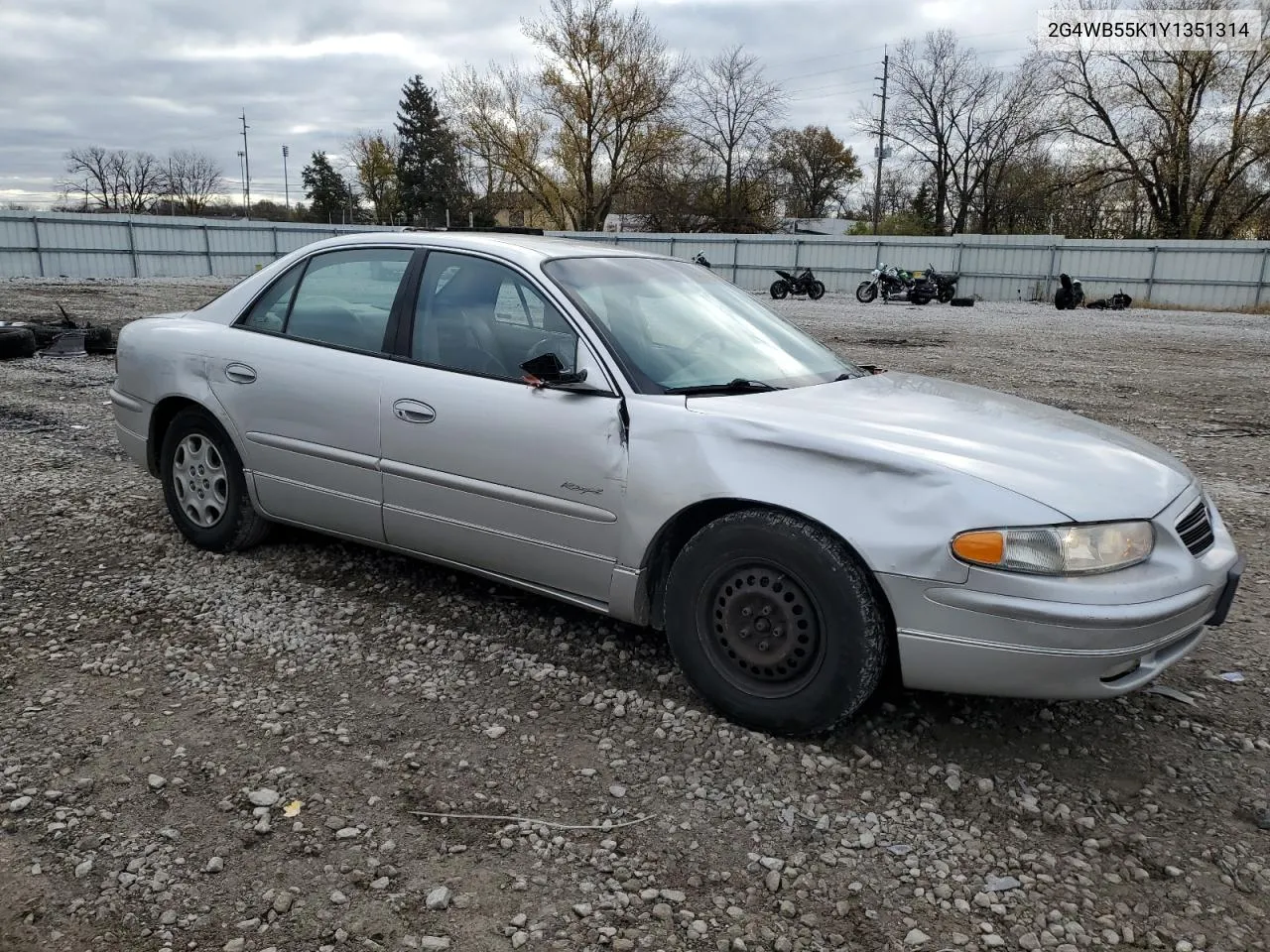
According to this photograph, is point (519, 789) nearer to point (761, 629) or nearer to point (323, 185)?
point (761, 629)

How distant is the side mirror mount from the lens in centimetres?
328

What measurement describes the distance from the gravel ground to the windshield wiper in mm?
1060

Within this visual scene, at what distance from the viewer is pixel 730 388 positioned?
339cm

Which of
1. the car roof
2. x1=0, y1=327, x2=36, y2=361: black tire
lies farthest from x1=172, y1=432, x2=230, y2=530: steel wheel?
x1=0, y1=327, x2=36, y2=361: black tire

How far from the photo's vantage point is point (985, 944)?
2.22m

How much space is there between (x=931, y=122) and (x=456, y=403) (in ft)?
171

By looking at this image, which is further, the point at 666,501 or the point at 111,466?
the point at 111,466

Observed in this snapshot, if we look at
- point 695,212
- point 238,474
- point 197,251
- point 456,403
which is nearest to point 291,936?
point 456,403

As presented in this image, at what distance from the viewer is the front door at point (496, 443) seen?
10.8 ft

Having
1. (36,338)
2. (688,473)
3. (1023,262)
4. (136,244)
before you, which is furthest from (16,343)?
(1023,262)

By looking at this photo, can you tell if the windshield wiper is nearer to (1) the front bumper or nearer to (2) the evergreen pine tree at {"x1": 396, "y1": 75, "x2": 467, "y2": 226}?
(1) the front bumper

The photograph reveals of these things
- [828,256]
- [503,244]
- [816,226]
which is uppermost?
[816,226]

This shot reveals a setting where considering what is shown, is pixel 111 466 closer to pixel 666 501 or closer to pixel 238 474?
pixel 238 474

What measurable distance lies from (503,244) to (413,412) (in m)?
Answer: 0.78
